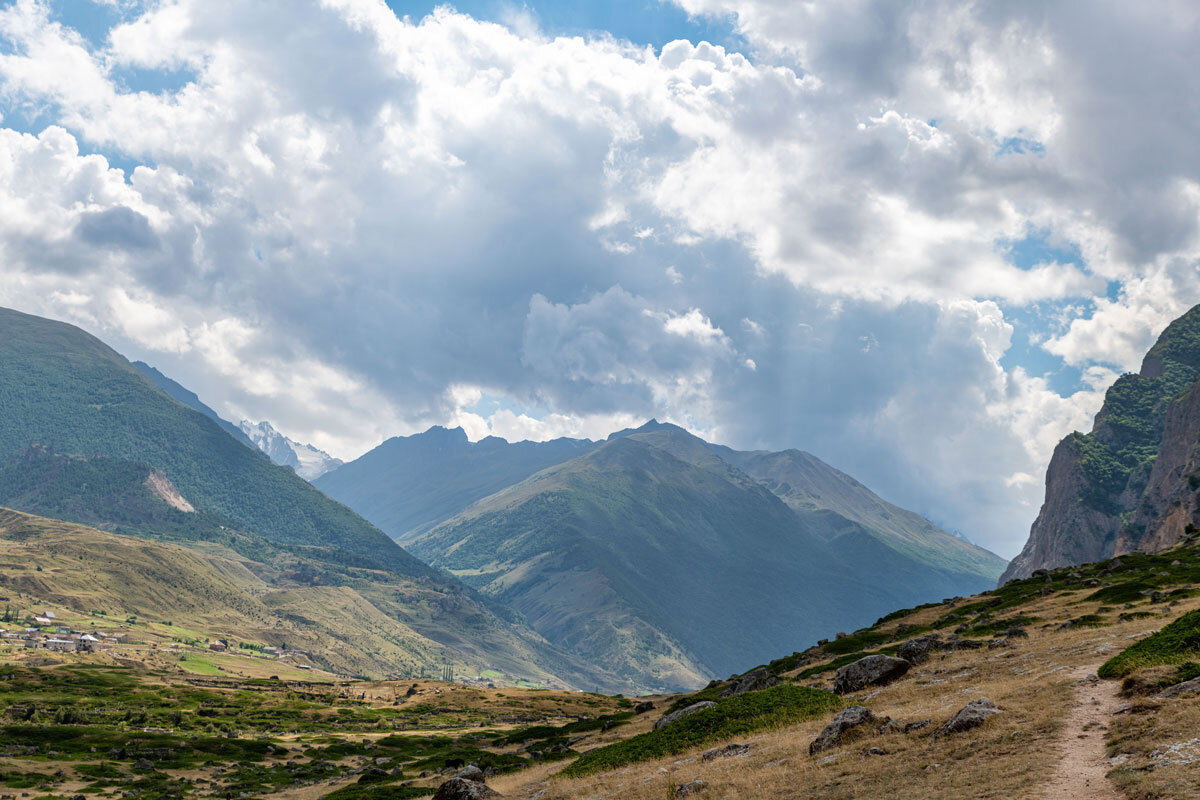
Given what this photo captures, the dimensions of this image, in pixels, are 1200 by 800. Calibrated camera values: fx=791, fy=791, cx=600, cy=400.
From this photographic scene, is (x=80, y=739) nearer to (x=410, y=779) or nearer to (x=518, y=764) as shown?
(x=410, y=779)

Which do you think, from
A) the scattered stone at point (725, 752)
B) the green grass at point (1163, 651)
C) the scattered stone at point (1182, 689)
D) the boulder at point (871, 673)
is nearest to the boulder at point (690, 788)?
the scattered stone at point (725, 752)

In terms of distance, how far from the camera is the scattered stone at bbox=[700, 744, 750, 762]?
40834 mm

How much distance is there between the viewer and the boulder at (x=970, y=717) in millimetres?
33219

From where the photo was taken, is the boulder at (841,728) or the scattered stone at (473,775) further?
the scattered stone at (473,775)

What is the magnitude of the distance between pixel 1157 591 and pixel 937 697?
33.9 meters

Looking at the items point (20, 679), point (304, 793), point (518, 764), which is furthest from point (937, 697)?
point (20, 679)

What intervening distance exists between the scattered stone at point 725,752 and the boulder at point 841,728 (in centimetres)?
473

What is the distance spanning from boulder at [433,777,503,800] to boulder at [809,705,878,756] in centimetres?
1985

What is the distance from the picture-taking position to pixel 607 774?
44.8 meters

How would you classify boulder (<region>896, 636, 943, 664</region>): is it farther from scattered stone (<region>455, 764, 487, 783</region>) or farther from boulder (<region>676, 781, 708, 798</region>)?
scattered stone (<region>455, 764, 487, 783</region>)

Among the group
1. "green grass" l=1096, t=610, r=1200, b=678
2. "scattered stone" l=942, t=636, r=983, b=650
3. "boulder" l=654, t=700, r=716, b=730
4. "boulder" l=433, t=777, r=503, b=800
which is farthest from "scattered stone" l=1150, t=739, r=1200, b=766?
"scattered stone" l=942, t=636, r=983, b=650

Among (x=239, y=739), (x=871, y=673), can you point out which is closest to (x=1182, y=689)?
(x=871, y=673)

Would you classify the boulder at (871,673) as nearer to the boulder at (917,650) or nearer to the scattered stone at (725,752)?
the boulder at (917,650)

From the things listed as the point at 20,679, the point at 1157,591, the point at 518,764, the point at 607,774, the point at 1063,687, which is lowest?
the point at 20,679
